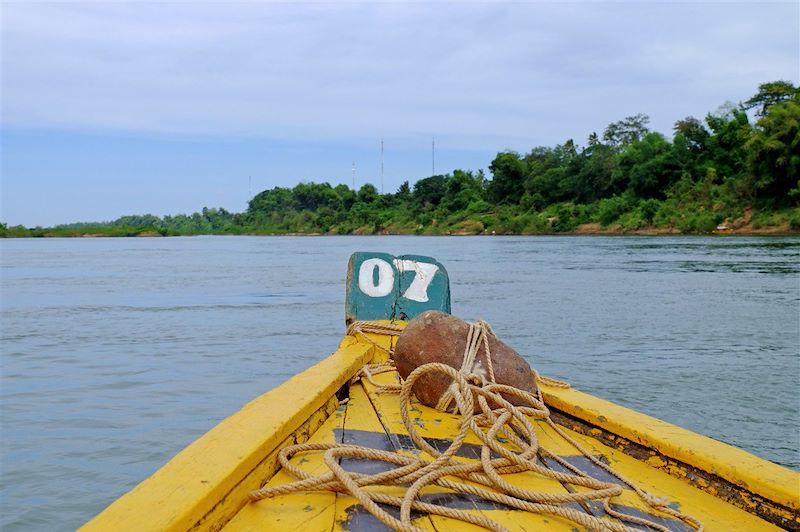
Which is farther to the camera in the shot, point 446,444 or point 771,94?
point 771,94

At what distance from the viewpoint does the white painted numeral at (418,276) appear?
4629 mm

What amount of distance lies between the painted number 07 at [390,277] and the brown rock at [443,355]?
1626 mm

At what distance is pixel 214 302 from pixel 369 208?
6663 cm

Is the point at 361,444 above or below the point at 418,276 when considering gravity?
below

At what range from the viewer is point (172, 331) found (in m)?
9.52

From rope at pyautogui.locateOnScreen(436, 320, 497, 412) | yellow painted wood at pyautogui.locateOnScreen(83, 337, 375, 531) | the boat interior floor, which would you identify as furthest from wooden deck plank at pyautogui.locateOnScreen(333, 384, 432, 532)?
rope at pyautogui.locateOnScreen(436, 320, 497, 412)

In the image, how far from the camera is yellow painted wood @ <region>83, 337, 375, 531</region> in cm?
148

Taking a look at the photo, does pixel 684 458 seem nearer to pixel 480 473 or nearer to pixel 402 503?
pixel 480 473

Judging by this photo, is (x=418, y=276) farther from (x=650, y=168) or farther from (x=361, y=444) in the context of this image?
(x=650, y=168)

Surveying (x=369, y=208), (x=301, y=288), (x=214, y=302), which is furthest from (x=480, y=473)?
(x=369, y=208)

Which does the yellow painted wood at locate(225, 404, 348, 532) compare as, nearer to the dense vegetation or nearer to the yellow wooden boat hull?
the yellow wooden boat hull

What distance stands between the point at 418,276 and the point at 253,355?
3937 millimetres

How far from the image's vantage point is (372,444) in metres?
2.31

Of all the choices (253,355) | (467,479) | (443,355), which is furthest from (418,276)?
(253,355)
